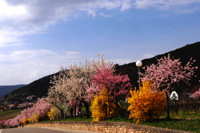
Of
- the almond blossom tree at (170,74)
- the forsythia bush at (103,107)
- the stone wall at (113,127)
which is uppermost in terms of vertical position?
the almond blossom tree at (170,74)

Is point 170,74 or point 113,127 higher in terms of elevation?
point 170,74

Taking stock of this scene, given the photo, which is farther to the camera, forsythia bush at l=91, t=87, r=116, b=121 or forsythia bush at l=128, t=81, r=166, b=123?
forsythia bush at l=91, t=87, r=116, b=121

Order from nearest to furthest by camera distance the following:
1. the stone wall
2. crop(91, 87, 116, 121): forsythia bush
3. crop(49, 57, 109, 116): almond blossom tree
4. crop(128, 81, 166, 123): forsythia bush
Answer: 1. the stone wall
2. crop(128, 81, 166, 123): forsythia bush
3. crop(91, 87, 116, 121): forsythia bush
4. crop(49, 57, 109, 116): almond blossom tree

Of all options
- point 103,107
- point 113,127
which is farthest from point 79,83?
point 113,127

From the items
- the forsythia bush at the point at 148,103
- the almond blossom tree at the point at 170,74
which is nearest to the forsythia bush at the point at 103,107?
the forsythia bush at the point at 148,103

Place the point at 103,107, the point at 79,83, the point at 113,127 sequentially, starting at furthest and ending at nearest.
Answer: the point at 79,83
the point at 103,107
the point at 113,127

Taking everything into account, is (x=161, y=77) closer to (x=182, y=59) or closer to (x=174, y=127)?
(x=174, y=127)

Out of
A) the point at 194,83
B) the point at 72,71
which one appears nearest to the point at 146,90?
the point at 72,71

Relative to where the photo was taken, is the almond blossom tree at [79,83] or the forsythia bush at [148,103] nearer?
the forsythia bush at [148,103]

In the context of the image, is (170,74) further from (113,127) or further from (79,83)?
(79,83)

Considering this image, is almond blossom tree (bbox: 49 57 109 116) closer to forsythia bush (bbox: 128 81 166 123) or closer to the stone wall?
the stone wall

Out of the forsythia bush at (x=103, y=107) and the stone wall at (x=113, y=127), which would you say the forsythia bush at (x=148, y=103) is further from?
the forsythia bush at (x=103, y=107)

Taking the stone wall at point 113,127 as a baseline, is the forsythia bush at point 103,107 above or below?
above

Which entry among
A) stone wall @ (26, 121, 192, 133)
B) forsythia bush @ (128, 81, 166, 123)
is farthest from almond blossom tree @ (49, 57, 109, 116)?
forsythia bush @ (128, 81, 166, 123)
